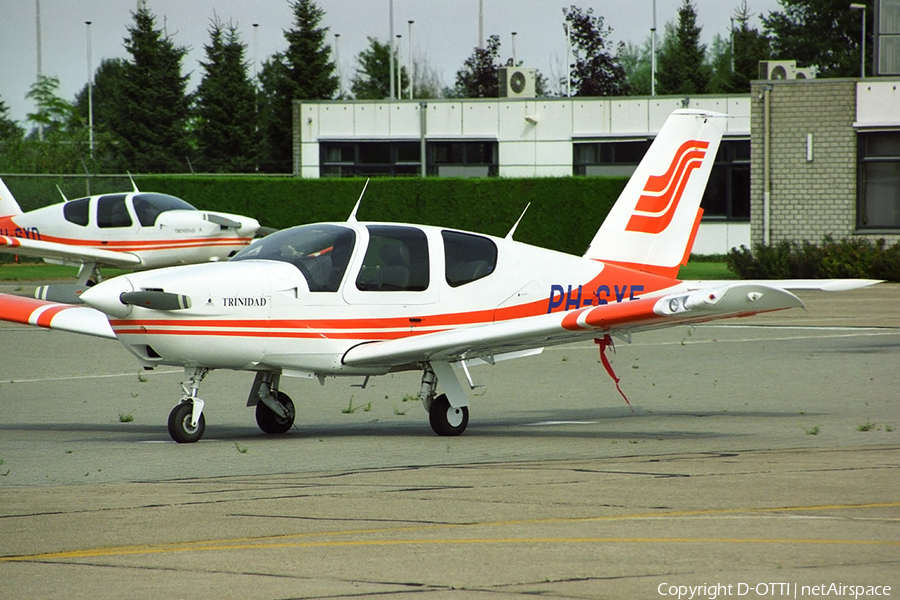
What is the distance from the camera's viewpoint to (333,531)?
6.12 m

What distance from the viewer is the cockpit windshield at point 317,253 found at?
9.93m

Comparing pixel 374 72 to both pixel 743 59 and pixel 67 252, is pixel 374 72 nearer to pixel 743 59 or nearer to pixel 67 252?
pixel 743 59

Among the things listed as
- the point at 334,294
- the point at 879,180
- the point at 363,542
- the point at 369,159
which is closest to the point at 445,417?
the point at 334,294

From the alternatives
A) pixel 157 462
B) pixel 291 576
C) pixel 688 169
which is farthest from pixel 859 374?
pixel 291 576

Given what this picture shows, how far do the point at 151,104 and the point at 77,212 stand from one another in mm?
38463

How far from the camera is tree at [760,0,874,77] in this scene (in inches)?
2918

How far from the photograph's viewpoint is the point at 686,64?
229 ft

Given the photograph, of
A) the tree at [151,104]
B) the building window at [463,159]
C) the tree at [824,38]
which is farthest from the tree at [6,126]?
the tree at [824,38]

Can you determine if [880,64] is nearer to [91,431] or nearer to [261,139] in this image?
[91,431]

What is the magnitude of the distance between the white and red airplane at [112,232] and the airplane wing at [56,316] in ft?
49.5

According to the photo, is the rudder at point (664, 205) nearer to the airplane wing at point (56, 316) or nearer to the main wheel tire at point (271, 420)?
the main wheel tire at point (271, 420)

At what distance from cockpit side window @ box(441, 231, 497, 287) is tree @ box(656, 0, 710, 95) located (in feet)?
197

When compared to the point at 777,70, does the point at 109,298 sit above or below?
below

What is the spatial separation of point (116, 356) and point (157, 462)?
29.3ft
